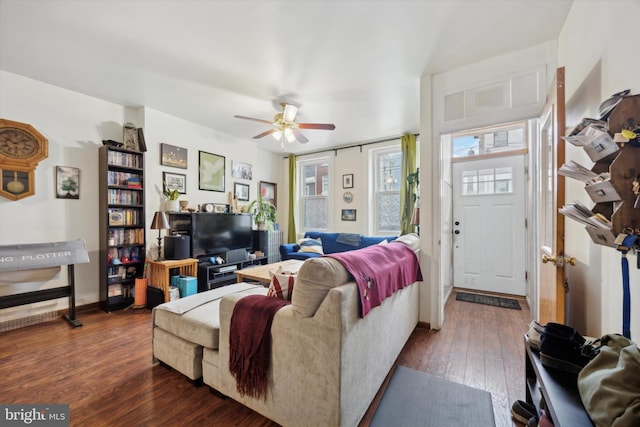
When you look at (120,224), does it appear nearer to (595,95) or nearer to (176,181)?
(176,181)

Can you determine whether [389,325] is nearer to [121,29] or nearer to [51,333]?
[121,29]

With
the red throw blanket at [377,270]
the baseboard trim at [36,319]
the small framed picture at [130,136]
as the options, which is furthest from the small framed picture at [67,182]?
the red throw blanket at [377,270]

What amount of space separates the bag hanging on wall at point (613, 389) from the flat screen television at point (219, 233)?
13.5 feet

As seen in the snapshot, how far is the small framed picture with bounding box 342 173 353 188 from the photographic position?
5.34 m

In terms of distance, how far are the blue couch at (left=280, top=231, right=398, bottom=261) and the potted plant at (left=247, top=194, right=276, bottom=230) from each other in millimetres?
633

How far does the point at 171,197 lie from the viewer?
373 cm

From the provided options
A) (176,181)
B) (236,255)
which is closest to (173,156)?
(176,181)

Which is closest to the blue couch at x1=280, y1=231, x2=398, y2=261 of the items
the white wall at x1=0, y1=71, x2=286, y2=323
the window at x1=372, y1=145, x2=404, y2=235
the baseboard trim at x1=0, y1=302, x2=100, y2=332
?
the window at x1=372, y1=145, x2=404, y2=235

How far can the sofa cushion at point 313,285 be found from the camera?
1310 millimetres

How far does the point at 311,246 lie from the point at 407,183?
6.88 ft

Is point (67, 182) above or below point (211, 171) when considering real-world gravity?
below

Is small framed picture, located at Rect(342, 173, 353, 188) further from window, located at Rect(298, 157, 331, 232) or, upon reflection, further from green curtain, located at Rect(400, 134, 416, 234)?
green curtain, located at Rect(400, 134, 416, 234)

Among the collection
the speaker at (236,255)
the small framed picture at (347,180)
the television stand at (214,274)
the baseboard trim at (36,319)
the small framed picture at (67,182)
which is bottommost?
the baseboard trim at (36,319)

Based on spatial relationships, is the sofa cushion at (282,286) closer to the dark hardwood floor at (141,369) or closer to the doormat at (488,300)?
the dark hardwood floor at (141,369)
